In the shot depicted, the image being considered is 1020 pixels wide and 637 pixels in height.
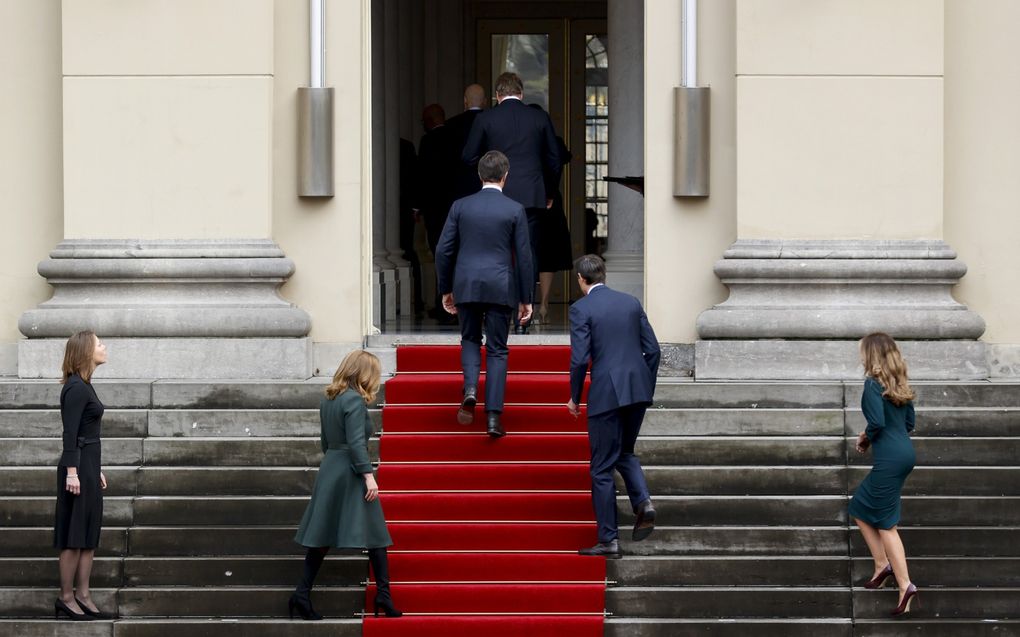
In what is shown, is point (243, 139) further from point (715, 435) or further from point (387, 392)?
point (715, 435)

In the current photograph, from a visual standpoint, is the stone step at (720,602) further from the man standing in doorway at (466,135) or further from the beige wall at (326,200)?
the man standing in doorway at (466,135)

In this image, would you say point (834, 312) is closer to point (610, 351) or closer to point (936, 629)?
point (610, 351)

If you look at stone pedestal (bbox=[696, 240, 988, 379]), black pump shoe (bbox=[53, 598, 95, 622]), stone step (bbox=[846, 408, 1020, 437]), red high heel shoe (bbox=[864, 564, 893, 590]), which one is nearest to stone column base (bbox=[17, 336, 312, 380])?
black pump shoe (bbox=[53, 598, 95, 622])

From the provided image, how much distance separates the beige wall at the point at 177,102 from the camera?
11.8m

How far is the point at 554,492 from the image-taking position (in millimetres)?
10453

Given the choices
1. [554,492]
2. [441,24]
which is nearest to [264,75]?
[554,492]

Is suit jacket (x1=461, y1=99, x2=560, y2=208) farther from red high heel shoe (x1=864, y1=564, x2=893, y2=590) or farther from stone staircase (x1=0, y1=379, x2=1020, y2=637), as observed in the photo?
red high heel shoe (x1=864, y1=564, x2=893, y2=590)

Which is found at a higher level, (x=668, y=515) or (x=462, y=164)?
(x=462, y=164)

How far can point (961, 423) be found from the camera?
10695 mm

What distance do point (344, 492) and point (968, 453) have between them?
3.95 metres

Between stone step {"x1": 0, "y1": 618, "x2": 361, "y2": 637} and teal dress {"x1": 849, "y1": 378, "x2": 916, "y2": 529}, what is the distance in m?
2.94

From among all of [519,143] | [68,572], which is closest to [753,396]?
[519,143]

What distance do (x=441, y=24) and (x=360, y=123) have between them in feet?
25.1

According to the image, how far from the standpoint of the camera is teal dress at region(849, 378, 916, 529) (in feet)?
30.3
